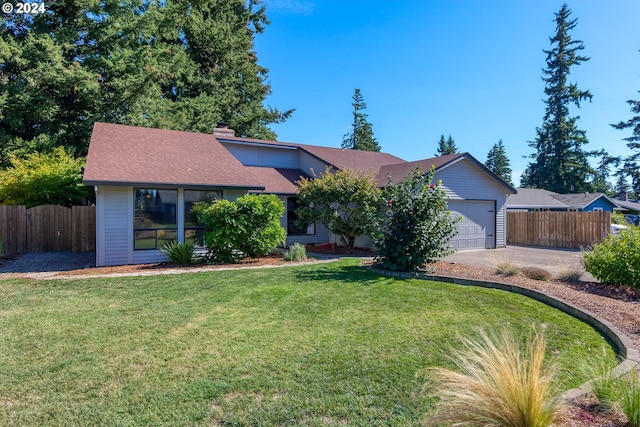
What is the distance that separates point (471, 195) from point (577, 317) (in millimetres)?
10241

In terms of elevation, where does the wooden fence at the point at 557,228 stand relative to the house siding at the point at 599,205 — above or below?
below

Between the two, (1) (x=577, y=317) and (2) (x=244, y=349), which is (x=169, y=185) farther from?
(1) (x=577, y=317)

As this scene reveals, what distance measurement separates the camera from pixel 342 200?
13008 mm

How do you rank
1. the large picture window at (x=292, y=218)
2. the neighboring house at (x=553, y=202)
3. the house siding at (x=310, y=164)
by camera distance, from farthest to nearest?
the neighboring house at (x=553, y=202) < the house siding at (x=310, y=164) < the large picture window at (x=292, y=218)

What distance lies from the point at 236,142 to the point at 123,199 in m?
7.03

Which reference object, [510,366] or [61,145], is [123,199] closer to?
[61,145]

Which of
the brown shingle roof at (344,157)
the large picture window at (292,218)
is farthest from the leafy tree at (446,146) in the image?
the large picture window at (292,218)

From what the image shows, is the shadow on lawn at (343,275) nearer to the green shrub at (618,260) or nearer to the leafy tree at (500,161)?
the green shrub at (618,260)

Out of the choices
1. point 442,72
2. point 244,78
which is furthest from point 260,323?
point 244,78

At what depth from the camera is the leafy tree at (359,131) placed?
46.7m

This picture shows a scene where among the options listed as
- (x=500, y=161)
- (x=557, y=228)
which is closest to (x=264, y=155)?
(x=557, y=228)

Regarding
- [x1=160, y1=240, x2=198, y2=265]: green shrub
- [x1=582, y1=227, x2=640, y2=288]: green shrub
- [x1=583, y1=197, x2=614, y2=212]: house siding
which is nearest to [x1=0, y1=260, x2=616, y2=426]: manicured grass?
[x1=582, y1=227, x2=640, y2=288]: green shrub

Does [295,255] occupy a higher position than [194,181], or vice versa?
[194,181]

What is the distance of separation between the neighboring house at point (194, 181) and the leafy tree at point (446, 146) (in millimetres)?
45482
